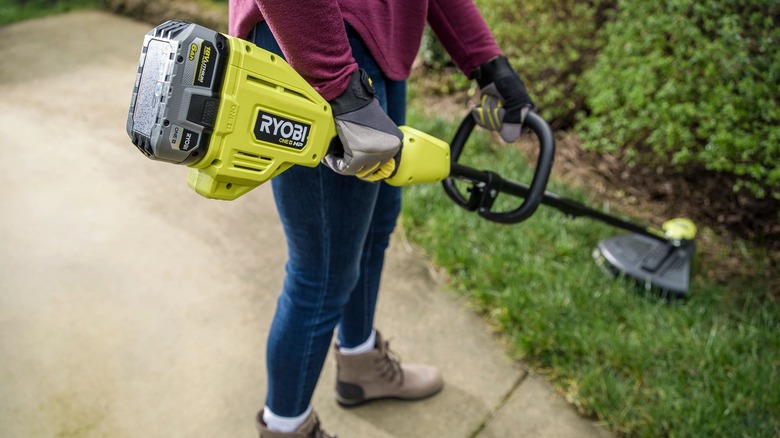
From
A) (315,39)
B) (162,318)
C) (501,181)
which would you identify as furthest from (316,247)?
(162,318)

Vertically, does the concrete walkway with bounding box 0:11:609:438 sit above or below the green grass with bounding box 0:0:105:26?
above

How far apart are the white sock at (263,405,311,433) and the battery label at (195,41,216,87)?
922mm

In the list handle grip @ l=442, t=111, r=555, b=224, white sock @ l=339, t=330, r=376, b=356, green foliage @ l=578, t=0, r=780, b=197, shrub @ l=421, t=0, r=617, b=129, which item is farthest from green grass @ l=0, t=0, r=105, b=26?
handle grip @ l=442, t=111, r=555, b=224

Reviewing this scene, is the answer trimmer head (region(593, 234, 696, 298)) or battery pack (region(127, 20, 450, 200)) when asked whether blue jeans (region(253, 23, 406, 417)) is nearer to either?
battery pack (region(127, 20, 450, 200))

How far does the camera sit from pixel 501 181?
181 centimetres

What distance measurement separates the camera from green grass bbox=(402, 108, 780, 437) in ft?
6.72

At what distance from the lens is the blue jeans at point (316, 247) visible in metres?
1.41

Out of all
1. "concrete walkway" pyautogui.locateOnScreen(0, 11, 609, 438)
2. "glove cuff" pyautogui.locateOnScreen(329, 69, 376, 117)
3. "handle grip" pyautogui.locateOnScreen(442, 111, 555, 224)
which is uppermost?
→ "glove cuff" pyautogui.locateOnScreen(329, 69, 376, 117)

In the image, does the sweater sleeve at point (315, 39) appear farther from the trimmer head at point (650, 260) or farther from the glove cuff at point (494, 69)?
the trimmer head at point (650, 260)

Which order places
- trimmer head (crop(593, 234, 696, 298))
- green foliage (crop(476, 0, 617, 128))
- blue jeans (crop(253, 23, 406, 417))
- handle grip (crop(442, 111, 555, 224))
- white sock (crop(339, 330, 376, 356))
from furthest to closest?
green foliage (crop(476, 0, 617, 128)) → trimmer head (crop(593, 234, 696, 298)) → white sock (crop(339, 330, 376, 356)) → handle grip (crop(442, 111, 555, 224)) → blue jeans (crop(253, 23, 406, 417))

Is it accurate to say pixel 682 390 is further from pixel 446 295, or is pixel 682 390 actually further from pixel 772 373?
pixel 446 295

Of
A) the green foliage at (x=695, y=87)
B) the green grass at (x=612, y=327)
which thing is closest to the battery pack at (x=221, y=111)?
the green grass at (x=612, y=327)

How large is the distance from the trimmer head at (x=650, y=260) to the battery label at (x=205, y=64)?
193cm

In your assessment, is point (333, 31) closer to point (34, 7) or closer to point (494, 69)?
point (494, 69)
